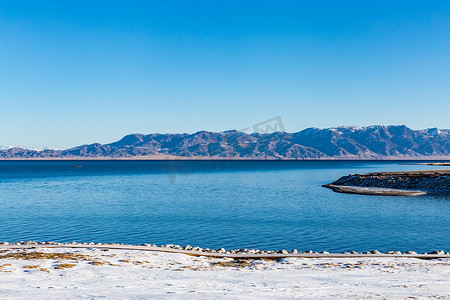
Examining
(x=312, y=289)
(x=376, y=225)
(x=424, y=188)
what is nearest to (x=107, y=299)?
(x=312, y=289)

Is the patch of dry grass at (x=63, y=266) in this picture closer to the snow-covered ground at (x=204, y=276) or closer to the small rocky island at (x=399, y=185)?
the snow-covered ground at (x=204, y=276)

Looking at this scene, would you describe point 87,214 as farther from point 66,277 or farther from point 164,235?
point 66,277

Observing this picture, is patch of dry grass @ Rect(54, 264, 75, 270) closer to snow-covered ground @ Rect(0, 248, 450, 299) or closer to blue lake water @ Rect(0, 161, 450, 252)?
snow-covered ground @ Rect(0, 248, 450, 299)

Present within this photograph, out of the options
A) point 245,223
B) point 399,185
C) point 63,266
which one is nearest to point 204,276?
point 63,266

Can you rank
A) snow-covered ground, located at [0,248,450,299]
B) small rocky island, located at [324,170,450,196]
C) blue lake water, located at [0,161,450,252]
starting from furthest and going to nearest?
small rocky island, located at [324,170,450,196]
blue lake water, located at [0,161,450,252]
snow-covered ground, located at [0,248,450,299]

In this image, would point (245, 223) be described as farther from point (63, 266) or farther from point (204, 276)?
point (63, 266)

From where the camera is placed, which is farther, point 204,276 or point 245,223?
point 245,223

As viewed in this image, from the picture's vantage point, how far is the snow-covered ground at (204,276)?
14766 mm

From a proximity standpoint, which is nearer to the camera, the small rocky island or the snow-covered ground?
the snow-covered ground

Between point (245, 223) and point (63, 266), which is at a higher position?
point (63, 266)

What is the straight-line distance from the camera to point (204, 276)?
58.3 ft

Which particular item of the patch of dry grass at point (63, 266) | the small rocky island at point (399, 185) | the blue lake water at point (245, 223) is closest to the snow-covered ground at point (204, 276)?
the patch of dry grass at point (63, 266)

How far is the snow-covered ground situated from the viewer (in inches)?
581

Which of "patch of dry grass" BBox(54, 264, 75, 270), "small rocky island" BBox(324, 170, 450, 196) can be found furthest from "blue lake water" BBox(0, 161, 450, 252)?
"patch of dry grass" BBox(54, 264, 75, 270)
